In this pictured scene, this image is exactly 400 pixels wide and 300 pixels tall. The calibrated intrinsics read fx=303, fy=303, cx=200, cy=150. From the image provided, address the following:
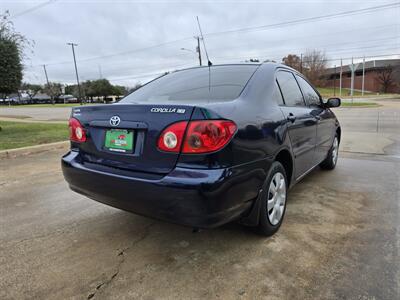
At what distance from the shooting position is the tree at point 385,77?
2685 inches

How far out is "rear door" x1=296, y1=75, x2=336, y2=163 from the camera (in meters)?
3.84

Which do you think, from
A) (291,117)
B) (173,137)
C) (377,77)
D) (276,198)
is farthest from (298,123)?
(377,77)

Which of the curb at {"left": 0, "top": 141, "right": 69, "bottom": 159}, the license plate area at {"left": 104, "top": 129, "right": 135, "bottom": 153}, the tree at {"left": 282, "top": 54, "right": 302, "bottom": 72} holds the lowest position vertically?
the curb at {"left": 0, "top": 141, "right": 69, "bottom": 159}

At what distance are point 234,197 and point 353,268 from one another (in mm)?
1057

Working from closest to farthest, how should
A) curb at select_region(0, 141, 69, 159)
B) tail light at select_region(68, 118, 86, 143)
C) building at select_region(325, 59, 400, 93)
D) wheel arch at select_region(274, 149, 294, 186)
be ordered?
tail light at select_region(68, 118, 86, 143) → wheel arch at select_region(274, 149, 294, 186) → curb at select_region(0, 141, 69, 159) → building at select_region(325, 59, 400, 93)

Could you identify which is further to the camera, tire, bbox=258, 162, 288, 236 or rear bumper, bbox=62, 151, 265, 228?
tire, bbox=258, 162, 288, 236

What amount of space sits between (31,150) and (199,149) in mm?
6261

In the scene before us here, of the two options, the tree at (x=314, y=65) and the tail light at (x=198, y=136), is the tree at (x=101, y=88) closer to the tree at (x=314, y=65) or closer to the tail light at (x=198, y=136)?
the tree at (x=314, y=65)

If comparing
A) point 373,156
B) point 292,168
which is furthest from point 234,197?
point 373,156

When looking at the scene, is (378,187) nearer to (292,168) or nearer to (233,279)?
(292,168)

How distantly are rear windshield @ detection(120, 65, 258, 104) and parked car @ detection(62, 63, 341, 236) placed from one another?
0.04 feet

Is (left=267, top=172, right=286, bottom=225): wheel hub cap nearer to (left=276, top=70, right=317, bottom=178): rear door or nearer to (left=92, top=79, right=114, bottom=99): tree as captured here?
(left=276, top=70, right=317, bottom=178): rear door

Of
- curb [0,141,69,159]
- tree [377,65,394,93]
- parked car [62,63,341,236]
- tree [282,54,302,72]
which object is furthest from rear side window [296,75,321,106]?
tree [377,65,394,93]

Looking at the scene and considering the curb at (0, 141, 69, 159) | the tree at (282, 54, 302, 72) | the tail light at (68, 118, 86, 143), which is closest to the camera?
the tail light at (68, 118, 86, 143)
